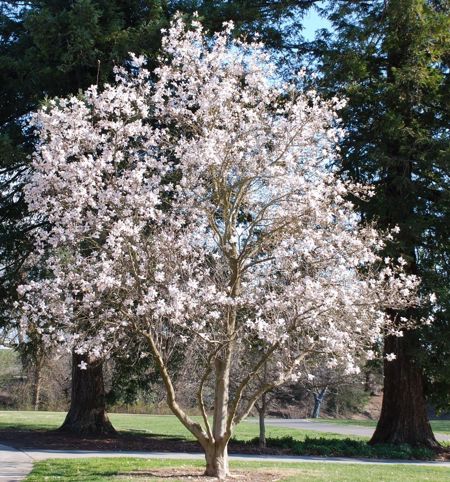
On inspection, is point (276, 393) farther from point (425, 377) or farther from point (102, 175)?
point (102, 175)

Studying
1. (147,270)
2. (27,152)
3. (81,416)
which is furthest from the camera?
(81,416)

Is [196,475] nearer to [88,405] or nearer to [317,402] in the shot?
[88,405]

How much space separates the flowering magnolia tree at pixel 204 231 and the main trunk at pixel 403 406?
20.2 feet

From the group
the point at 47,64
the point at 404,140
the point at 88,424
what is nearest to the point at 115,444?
the point at 88,424

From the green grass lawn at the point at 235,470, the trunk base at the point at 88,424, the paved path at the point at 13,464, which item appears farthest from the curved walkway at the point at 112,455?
the trunk base at the point at 88,424

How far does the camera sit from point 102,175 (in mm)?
8250

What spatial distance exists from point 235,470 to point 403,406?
6935 millimetres

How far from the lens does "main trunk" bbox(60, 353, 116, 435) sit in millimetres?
15422

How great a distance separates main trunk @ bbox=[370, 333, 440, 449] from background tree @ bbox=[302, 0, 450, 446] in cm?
2

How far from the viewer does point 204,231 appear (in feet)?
31.4

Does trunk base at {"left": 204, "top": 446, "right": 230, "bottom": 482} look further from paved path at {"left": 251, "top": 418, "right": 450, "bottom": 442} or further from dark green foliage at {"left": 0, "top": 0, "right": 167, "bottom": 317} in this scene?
paved path at {"left": 251, "top": 418, "right": 450, "bottom": 442}

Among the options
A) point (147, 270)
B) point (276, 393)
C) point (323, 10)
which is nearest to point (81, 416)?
point (276, 393)

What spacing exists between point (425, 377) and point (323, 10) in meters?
9.59

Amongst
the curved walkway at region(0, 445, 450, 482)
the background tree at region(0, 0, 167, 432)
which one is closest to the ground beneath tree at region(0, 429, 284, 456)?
the curved walkway at region(0, 445, 450, 482)
